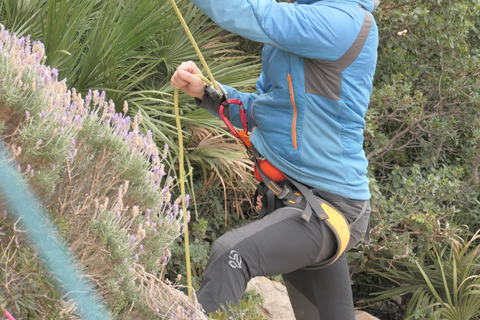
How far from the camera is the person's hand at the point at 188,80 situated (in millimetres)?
2408

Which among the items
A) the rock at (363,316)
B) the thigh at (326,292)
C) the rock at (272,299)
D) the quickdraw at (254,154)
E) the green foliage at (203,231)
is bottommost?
the rock at (363,316)

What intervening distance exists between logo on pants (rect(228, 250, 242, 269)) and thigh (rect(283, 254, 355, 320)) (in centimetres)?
66

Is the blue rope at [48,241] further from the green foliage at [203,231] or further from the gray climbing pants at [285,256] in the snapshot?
the green foliage at [203,231]

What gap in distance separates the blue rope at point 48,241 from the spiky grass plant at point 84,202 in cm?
2

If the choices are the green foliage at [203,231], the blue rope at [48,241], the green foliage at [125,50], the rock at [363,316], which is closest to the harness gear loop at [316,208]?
the blue rope at [48,241]

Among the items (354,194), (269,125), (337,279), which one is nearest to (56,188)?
(269,125)

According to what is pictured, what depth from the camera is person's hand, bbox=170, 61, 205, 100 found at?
2.41 meters

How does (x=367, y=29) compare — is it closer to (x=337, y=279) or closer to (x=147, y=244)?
(x=337, y=279)

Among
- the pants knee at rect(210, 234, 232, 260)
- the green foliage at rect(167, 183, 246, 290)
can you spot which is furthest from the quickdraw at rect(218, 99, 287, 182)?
the green foliage at rect(167, 183, 246, 290)

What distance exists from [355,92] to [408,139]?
3451 mm

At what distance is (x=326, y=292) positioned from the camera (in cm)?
256

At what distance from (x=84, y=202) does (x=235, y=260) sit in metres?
0.66

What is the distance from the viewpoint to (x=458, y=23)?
517 cm

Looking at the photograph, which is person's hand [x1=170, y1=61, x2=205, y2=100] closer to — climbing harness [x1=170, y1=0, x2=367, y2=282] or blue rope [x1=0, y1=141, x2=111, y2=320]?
climbing harness [x1=170, y1=0, x2=367, y2=282]
